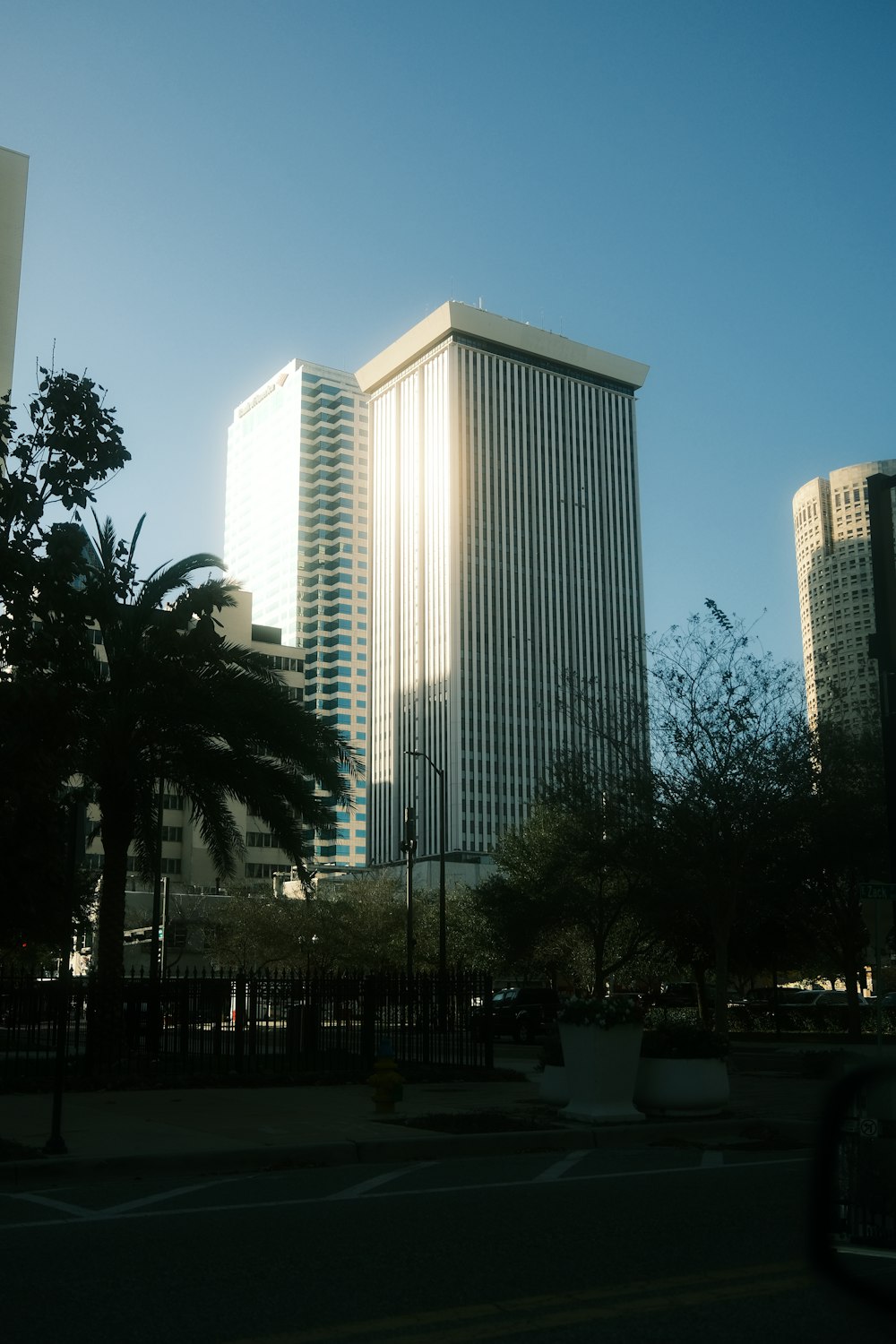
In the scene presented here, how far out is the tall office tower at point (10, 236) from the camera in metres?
84.9

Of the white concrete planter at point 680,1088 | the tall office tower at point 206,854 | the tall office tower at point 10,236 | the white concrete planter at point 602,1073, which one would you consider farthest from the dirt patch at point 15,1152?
the tall office tower at point 206,854

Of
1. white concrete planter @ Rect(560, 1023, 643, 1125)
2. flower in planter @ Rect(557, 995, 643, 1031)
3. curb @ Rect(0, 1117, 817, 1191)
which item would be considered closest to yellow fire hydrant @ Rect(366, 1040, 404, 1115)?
white concrete planter @ Rect(560, 1023, 643, 1125)

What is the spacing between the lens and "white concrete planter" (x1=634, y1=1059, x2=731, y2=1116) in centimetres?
1472

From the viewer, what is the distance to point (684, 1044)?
14945 millimetres

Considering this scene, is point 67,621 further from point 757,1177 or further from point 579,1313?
point 579,1313

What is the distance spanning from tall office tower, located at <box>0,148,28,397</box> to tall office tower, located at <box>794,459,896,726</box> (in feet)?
173

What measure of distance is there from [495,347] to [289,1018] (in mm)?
156628

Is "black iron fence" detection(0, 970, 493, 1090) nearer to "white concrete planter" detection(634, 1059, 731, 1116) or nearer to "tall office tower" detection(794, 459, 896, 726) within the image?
"white concrete planter" detection(634, 1059, 731, 1116)

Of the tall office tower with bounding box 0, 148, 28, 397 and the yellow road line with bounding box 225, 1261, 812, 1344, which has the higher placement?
the tall office tower with bounding box 0, 148, 28, 397

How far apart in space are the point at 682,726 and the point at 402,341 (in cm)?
15337

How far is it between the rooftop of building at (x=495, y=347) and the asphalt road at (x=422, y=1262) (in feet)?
534

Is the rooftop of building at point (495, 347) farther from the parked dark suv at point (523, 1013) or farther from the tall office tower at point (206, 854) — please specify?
the parked dark suv at point (523, 1013)

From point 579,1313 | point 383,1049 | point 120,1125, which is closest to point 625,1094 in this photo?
point 383,1049

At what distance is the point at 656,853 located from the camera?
98.4 ft
